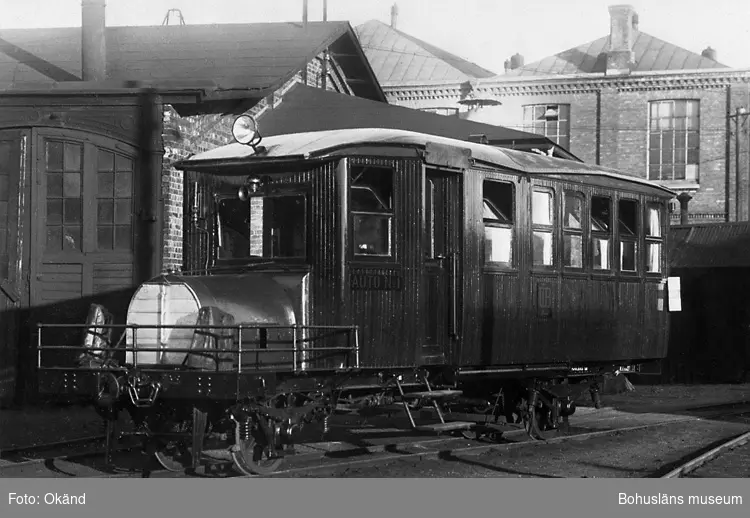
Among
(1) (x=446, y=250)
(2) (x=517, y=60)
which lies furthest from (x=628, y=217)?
(2) (x=517, y=60)

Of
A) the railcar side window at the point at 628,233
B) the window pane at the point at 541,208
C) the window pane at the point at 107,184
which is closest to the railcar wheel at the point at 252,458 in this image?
the window pane at the point at 541,208

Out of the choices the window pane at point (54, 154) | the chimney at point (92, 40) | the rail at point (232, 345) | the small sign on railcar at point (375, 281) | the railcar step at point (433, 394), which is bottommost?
the railcar step at point (433, 394)

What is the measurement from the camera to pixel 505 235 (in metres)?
11.7

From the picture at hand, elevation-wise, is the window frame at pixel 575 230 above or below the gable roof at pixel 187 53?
below

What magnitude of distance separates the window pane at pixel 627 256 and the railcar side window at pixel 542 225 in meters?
1.48

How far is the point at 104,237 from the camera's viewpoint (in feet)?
52.7

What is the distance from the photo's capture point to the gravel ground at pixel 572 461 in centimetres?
1020

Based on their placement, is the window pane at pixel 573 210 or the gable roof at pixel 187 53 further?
the gable roof at pixel 187 53

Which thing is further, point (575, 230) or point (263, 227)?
point (575, 230)

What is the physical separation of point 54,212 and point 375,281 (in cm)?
734

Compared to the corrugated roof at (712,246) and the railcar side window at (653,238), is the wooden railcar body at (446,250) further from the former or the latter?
the corrugated roof at (712,246)

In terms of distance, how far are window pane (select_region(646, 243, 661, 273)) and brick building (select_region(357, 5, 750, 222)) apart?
65.5ft

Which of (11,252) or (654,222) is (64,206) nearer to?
(11,252)
